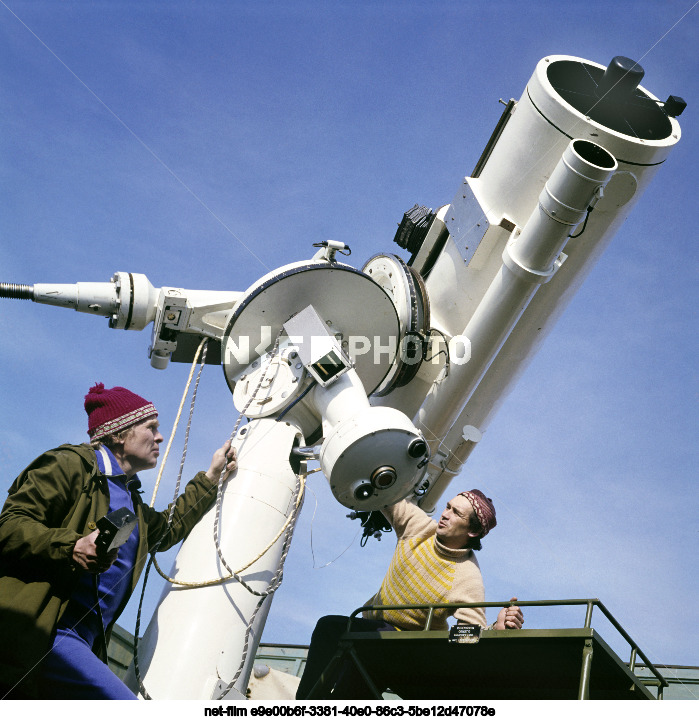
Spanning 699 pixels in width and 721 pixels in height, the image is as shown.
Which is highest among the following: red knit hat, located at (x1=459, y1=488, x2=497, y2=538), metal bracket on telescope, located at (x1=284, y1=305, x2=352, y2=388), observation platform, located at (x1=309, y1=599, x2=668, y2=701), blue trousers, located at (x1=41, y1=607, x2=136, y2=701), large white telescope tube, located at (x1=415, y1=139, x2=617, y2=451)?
large white telescope tube, located at (x1=415, y1=139, x2=617, y2=451)

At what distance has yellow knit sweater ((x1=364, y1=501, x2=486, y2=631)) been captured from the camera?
7.23m

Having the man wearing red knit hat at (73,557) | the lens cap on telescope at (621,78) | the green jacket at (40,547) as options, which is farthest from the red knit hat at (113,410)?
the lens cap on telescope at (621,78)

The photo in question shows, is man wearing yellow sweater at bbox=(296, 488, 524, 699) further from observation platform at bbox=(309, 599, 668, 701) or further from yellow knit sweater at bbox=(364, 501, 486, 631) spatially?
observation platform at bbox=(309, 599, 668, 701)

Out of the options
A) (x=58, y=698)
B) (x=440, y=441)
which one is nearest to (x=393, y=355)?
(x=440, y=441)

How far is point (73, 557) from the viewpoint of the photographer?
538cm

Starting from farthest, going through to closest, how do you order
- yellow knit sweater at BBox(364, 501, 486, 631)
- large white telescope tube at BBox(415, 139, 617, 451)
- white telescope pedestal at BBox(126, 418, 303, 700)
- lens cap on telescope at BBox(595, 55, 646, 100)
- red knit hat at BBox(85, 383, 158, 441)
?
lens cap on telescope at BBox(595, 55, 646, 100) → large white telescope tube at BBox(415, 139, 617, 451) → yellow knit sweater at BBox(364, 501, 486, 631) → white telescope pedestal at BBox(126, 418, 303, 700) → red knit hat at BBox(85, 383, 158, 441)

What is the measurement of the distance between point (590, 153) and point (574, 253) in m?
1.41

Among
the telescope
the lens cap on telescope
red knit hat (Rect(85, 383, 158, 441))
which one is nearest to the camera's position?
red knit hat (Rect(85, 383, 158, 441))

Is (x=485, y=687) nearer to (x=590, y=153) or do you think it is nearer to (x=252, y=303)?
(x=252, y=303)

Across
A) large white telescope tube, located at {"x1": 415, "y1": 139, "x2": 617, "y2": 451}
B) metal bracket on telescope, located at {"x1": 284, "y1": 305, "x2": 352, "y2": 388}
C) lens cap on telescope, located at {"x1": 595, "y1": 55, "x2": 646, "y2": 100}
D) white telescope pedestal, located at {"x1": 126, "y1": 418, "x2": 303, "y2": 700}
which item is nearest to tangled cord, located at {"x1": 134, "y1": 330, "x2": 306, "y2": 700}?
white telescope pedestal, located at {"x1": 126, "y1": 418, "x2": 303, "y2": 700}

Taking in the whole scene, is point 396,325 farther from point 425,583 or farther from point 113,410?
point 113,410

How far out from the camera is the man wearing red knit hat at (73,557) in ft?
17.4

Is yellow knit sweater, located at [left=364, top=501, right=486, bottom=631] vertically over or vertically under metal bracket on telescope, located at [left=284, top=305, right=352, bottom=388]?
under

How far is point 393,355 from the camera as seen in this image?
31.2 feet
